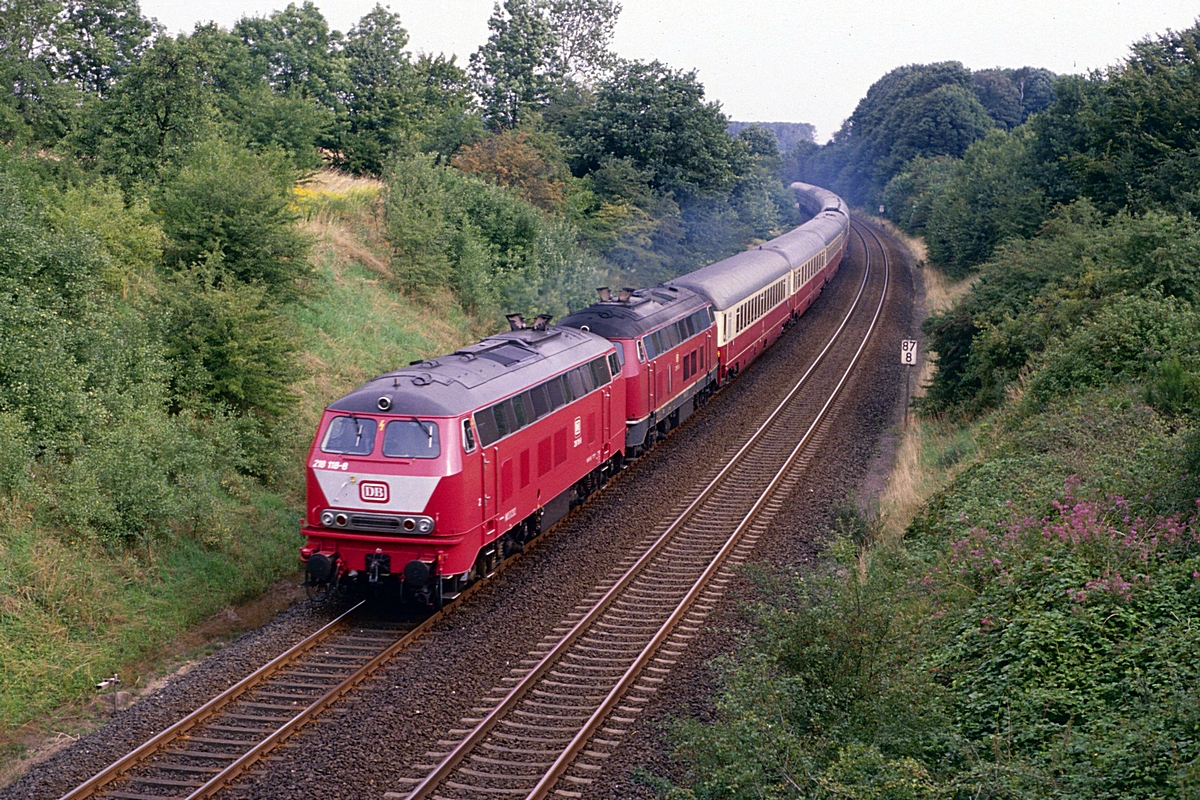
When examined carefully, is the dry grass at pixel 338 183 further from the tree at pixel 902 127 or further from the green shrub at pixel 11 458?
the tree at pixel 902 127

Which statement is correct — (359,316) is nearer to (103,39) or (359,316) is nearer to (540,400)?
(103,39)

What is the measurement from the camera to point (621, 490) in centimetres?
2092

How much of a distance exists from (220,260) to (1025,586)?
595 inches

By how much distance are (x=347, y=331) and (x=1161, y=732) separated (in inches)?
844

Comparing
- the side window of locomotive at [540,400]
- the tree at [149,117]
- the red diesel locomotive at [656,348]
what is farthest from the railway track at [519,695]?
the tree at [149,117]

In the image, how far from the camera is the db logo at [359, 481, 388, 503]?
43.9ft

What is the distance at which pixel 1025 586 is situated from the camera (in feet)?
38.3

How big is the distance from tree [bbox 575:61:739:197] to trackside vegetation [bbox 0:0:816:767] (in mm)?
133

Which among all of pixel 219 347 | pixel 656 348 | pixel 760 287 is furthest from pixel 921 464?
pixel 219 347

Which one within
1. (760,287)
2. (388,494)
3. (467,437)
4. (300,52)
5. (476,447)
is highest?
(300,52)

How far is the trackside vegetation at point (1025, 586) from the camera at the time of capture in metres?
8.38

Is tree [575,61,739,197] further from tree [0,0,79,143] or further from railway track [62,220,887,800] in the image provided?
railway track [62,220,887,800]

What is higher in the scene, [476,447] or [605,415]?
[476,447]

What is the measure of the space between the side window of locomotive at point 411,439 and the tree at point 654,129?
115 feet
